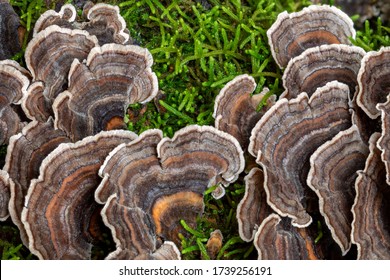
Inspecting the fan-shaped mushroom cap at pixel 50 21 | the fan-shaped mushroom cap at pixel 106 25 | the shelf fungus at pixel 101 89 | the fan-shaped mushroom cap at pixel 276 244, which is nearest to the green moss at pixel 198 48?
the fan-shaped mushroom cap at pixel 106 25

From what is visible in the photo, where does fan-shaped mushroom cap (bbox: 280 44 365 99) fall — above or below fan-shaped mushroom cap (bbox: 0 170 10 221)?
above

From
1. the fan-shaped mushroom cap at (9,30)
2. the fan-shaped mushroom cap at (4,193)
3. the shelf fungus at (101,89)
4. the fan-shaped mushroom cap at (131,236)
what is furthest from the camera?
the fan-shaped mushroom cap at (9,30)

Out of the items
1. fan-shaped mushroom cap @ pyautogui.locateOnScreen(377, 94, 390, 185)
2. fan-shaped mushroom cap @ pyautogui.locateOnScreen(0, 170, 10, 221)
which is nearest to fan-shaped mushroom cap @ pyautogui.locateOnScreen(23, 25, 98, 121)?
fan-shaped mushroom cap @ pyautogui.locateOnScreen(0, 170, 10, 221)

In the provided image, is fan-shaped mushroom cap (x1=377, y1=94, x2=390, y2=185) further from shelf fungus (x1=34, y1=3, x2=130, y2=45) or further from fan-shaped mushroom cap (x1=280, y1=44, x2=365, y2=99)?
shelf fungus (x1=34, y1=3, x2=130, y2=45)

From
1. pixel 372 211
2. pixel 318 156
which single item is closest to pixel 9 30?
pixel 318 156

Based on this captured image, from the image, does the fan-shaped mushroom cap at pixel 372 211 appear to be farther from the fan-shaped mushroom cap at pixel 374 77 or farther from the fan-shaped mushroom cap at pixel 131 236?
the fan-shaped mushroom cap at pixel 131 236

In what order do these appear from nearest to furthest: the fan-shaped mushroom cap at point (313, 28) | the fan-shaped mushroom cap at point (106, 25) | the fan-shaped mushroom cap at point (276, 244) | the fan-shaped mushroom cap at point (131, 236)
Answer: the fan-shaped mushroom cap at point (131, 236) → the fan-shaped mushroom cap at point (276, 244) → the fan-shaped mushroom cap at point (313, 28) → the fan-shaped mushroom cap at point (106, 25)

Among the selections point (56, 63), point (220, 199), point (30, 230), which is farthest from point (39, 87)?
point (220, 199)
